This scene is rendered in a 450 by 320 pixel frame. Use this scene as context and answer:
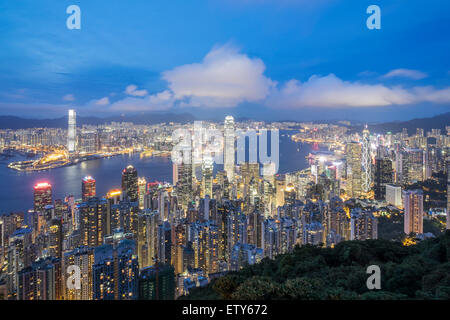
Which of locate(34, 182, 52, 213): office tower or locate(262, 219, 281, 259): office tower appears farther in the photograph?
locate(34, 182, 52, 213): office tower

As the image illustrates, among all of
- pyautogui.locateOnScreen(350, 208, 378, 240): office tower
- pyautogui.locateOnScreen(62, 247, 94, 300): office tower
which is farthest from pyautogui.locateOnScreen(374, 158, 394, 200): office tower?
pyautogui.locateOnScreen(62, 247, 94, 300): office tower

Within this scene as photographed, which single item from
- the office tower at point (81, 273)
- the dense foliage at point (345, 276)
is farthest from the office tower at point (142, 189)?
the dense foliage at point (345, 276)

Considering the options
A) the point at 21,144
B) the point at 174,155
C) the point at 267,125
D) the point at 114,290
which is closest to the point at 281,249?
the point at 267,125

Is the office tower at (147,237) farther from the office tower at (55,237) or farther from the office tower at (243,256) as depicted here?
the office tower at (243,256)

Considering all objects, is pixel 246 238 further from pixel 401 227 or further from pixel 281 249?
pixel 401 227

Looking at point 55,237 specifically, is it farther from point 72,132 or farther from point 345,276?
point 345,276

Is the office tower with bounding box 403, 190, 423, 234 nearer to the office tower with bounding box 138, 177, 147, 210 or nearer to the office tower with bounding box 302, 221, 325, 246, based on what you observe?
the office tower with bounding box 302, 221, 325, 246
